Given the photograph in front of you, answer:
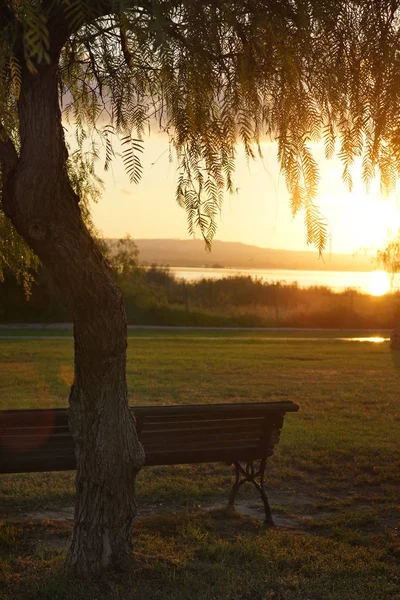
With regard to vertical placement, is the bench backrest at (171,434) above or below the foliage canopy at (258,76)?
below

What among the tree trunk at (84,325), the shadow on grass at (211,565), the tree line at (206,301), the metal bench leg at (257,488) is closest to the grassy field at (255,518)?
the shadow on grass at (211,565)

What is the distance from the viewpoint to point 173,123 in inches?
201

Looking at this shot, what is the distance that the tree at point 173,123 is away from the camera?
4.32 meters

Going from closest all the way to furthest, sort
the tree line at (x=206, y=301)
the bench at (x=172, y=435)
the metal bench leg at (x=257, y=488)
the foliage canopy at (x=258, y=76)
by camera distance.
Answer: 1. the foliage canopy at (x=258, y=76)
2. the bench at (x=172, y=435)
3. the metal bench leg at (x=257, y=488)
4. the tree line at (x=206, y=301)

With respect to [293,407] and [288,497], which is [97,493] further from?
[288,497]

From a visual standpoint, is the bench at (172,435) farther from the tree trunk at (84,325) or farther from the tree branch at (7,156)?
the tree branch at (7,156)

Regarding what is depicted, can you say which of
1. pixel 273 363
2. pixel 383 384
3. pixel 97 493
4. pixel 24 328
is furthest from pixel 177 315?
pixel 97 493

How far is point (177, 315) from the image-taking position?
37.0 m

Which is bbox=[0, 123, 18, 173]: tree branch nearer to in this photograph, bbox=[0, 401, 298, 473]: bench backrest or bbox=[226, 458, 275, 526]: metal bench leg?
bbox=[0, 401, 298, 473]: bench backrest

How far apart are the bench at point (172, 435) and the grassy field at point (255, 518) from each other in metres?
0.54

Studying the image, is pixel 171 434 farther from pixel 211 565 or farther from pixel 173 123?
pixel 173 123

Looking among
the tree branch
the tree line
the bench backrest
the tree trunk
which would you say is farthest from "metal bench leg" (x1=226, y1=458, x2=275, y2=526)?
the tree line

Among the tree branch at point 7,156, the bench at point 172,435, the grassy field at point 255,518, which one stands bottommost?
the grassy field at point 255,518

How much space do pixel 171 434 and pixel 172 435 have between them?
0.05 ft
